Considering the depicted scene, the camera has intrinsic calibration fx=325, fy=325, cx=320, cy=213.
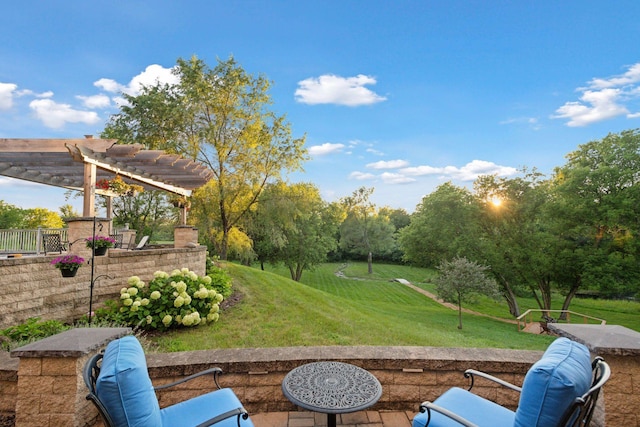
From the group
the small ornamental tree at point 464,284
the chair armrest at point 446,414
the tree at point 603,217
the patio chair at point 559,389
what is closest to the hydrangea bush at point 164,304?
the chair armrest at point 446,414

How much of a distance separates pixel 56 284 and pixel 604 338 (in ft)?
24.0

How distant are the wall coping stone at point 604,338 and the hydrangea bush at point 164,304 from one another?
19.3ft

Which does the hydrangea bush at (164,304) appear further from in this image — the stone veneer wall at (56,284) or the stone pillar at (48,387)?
the stone pillar at (48,387)

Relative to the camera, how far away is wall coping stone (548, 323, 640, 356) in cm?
214

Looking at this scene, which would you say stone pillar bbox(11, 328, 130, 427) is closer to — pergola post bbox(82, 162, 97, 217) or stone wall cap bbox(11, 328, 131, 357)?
stone wall cap bbox(11, 328, 131, 357)

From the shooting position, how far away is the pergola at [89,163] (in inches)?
268

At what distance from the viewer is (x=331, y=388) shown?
78.7 inches

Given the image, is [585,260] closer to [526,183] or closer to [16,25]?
[526,183]

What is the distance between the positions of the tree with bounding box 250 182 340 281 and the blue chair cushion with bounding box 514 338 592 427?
1576 cm

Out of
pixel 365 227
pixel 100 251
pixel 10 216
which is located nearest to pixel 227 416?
pixel 100 251

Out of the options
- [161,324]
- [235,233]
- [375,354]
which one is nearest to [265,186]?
[235,233]

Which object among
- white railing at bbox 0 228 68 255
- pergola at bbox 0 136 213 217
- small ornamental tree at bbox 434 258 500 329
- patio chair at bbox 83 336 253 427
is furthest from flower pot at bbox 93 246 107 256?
small ornamental tree at bbox 434 258 500 329

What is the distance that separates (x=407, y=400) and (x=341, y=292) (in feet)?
78.4

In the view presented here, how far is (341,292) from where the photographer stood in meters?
25.9
